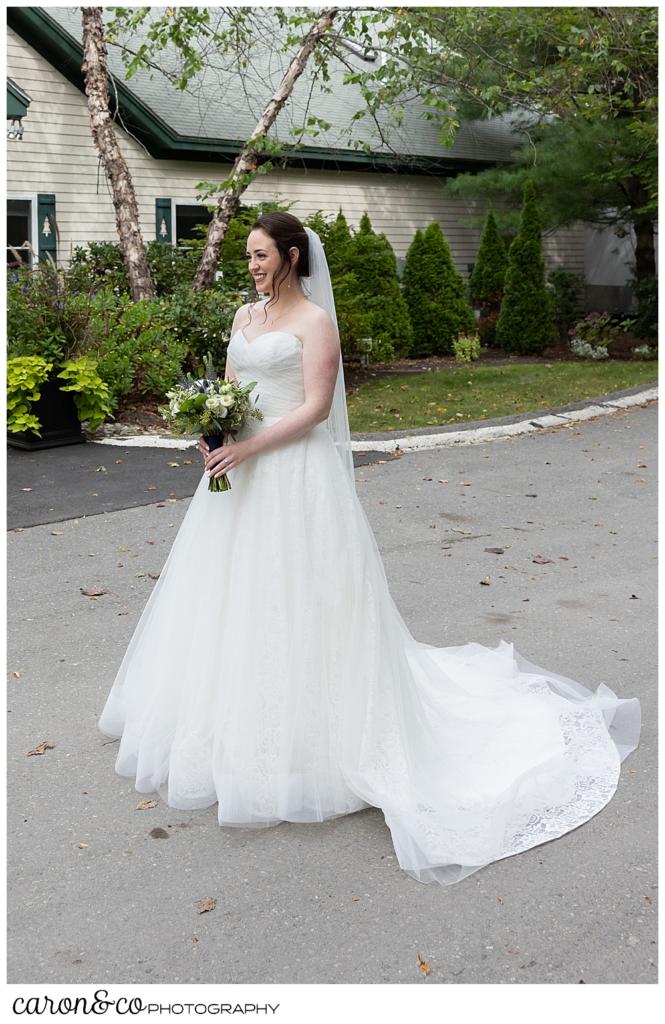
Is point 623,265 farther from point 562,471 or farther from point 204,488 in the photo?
point 204,488

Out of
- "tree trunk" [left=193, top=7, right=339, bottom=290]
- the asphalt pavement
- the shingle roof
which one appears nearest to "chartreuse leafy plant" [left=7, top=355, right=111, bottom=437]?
the asphalt pavement

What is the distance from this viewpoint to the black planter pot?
420 inches

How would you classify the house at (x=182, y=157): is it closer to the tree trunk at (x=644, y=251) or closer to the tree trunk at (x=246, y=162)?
the tree trunk at (x=246, y=162)

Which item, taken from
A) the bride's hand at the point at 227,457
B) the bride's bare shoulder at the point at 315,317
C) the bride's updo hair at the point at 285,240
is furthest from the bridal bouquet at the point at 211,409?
the bride's updo hair at the point at 285,240

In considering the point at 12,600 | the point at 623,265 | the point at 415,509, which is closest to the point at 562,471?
the point at 415,509

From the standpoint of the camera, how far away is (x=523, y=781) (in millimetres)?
4016

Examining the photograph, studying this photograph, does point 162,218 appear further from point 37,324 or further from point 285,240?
point 285,240

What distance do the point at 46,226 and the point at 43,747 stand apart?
1270 cm

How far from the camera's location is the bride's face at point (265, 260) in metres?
4.14

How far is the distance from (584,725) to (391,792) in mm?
1184

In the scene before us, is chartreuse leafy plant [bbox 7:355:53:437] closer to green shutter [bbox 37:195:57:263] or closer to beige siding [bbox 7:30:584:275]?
green shutter [bbox 37:195:57:263]

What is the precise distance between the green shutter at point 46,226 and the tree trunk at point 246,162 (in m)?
2.40

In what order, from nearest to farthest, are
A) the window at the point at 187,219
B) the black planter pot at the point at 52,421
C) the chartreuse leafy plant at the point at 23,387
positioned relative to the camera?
the chartreuse leafy plant at the point at 23,387
the black planter pot at the point at 52,421
the window at the point at 187,219

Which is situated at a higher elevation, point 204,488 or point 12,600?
point 204,488
